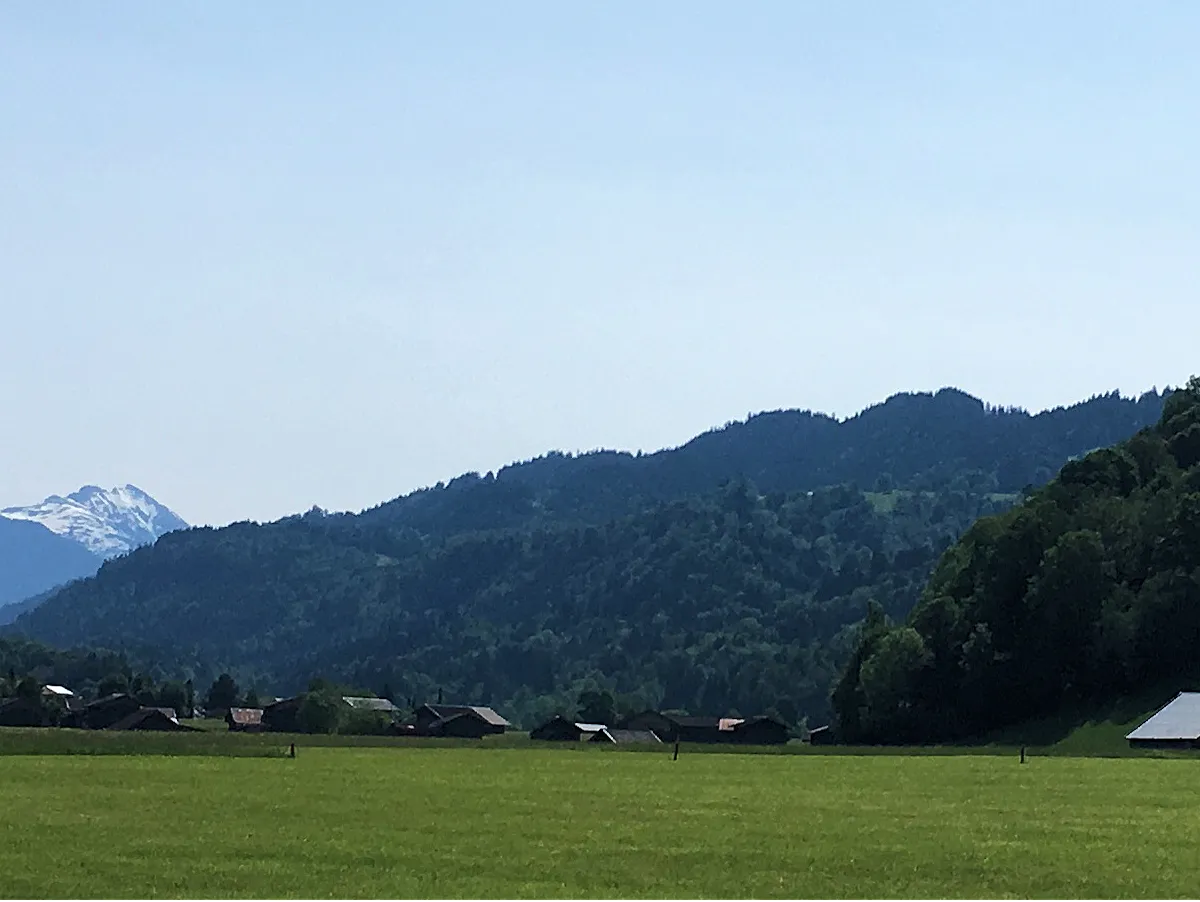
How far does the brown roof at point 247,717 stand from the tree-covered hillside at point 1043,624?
252ft

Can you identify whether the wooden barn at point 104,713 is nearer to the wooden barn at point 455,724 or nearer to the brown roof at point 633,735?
the wooden barn at point 455,724

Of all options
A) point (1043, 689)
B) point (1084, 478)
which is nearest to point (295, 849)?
point (1043, 689)

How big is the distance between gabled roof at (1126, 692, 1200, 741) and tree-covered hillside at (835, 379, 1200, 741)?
40.9 feet

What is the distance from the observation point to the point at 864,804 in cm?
4103

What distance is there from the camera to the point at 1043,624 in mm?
112875

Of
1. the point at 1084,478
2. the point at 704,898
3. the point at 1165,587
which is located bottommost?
the point at 704,898

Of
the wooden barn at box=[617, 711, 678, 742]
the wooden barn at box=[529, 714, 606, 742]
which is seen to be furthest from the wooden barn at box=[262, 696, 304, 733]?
the wooden barn at box=[617, 711, 678, 742]

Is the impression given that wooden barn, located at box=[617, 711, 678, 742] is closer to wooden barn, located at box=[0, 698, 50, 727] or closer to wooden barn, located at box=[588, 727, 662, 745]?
wooden barn, located at box=[588, 727, 662, 745]

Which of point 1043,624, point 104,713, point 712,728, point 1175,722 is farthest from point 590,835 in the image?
point 712,728

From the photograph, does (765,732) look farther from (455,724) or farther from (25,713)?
(25,713)

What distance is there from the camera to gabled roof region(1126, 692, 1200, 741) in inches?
3529

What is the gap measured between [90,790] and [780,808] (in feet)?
56.7

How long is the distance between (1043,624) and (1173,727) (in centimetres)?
2189

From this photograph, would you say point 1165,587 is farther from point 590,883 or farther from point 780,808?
point 590,883
